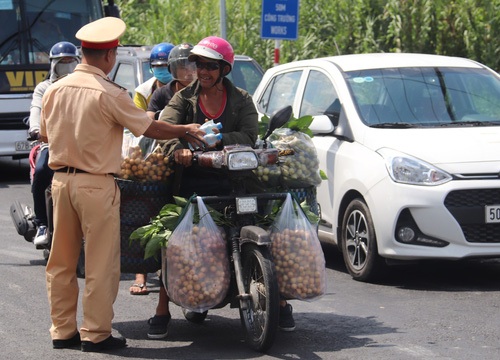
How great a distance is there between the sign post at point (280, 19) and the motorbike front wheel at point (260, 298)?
1225 centimetres

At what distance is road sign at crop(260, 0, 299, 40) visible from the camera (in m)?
19.1

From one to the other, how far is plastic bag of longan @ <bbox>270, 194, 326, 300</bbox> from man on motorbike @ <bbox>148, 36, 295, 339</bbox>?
1.51ft

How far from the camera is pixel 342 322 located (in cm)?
802

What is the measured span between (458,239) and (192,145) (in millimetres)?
2765

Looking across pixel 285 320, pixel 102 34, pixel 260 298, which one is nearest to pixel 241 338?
pixel 285 320

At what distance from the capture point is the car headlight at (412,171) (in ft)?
29.8

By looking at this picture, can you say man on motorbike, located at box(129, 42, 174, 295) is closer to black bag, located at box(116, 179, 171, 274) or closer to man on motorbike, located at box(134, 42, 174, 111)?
man on motorbike, located at box(134, 42, 174, 111)

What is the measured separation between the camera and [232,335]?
25.3 feet

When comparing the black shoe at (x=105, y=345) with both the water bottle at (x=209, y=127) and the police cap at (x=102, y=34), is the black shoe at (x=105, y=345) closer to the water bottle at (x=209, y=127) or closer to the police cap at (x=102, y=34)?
the water bottle at (x=209, y=127)

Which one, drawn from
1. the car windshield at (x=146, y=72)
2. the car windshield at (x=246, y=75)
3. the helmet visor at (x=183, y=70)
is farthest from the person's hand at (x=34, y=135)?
the car windshield at (x=246, y=75)

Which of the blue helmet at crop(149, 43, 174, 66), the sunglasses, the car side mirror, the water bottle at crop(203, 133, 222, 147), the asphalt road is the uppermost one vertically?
the sunglasses

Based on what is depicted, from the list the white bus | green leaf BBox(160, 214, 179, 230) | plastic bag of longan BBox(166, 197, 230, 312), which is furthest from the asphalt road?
the white bus

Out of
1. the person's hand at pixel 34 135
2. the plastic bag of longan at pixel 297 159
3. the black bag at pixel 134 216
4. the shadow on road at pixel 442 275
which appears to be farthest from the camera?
the person's hand at pixel 34 135

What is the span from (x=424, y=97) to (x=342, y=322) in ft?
9.74
